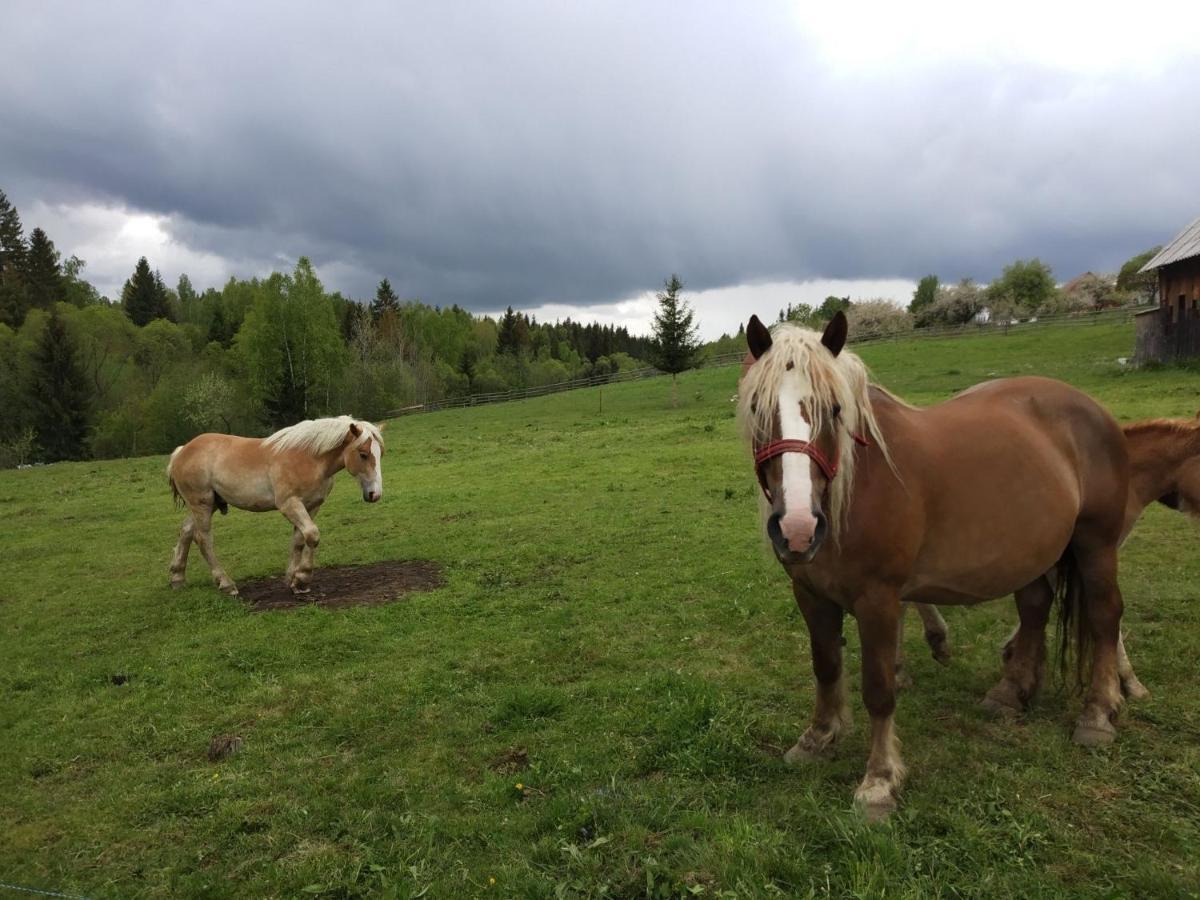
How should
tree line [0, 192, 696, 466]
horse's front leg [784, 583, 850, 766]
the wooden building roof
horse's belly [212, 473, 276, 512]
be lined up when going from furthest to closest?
tree line [0, 192, 696, 466] < the wooden building roof < horse's belly [212, 473, 276, 512] < horse's front leg [784, 583, 850, 766]

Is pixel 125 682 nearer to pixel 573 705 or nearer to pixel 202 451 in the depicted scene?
pixel 202 451

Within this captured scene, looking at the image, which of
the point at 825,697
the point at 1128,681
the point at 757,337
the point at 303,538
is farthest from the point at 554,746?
the point at 303,538

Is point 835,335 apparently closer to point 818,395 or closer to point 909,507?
point 818,395

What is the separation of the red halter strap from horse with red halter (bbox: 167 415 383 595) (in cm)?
622

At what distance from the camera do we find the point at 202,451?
28.6 ft

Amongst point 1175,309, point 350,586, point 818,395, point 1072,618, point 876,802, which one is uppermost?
point 1175,309

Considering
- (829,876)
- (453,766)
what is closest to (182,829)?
(453,766)

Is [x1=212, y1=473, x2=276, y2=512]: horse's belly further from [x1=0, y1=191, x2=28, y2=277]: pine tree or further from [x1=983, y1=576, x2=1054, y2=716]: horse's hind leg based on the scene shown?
[x1=0, y1=191, x2=28, y2=277]: pine tree

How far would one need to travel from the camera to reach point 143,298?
2726 inches

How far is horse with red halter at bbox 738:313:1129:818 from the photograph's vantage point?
9.96 feet

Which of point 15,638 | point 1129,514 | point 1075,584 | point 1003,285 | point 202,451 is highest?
point 1003,285

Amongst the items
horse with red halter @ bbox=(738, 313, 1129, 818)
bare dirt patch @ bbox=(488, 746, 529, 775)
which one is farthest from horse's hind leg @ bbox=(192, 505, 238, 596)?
horse with red halter @ bbox=(738, 313, 1129, 818)

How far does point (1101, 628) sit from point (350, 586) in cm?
770

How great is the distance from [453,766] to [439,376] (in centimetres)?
5748
